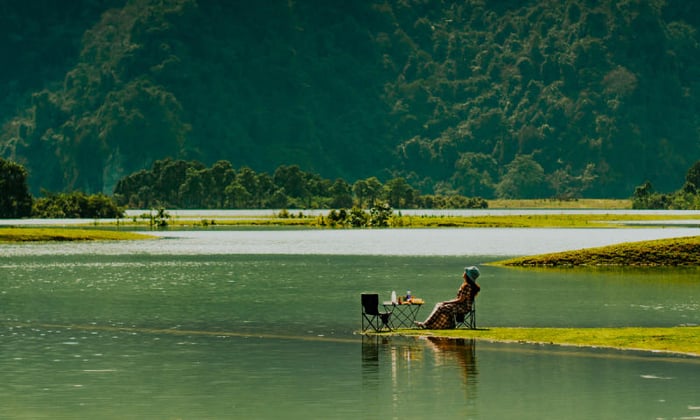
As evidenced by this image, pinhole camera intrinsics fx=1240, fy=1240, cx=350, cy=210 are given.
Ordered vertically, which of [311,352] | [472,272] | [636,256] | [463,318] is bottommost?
[311,352]

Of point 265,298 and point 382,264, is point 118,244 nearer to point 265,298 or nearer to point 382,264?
point 382,264

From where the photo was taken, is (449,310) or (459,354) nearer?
(459,354)

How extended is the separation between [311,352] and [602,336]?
10792mm

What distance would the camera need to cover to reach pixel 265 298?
6950cm

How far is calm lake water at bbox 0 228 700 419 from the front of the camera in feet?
105

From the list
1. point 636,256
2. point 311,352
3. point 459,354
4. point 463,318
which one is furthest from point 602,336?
point 636,256

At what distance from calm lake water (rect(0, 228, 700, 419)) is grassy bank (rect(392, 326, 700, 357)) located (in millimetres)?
1177

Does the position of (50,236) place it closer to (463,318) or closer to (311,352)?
(463,318)

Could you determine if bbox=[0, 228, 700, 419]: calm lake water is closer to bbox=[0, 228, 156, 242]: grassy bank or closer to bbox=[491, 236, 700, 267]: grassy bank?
bbox=[491, 236, 700, 267]: grassy bank

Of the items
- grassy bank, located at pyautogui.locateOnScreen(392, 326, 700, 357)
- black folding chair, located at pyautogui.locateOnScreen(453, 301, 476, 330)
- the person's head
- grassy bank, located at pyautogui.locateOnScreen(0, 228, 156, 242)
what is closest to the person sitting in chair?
black folding chair, located at pyautogui.locateOnScreen(453, 301, 476, 330)

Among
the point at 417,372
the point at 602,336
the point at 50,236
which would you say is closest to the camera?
the point at 417,372

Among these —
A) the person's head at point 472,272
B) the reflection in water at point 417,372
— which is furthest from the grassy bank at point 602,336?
the person's head at point 472,272

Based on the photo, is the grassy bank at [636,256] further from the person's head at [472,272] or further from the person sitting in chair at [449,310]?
the person's head at [472,272]

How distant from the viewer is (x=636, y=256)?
9650 cm
